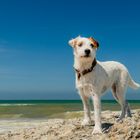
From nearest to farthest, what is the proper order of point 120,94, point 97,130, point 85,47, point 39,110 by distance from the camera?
1. point 85,47
2. point 97,130
3. point 120,94
4. point 39,110

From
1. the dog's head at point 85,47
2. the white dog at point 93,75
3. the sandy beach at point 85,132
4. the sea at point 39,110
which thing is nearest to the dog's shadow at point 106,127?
the sandy beach at point 85,132

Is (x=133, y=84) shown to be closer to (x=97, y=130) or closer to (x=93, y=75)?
(x=93, y=75)

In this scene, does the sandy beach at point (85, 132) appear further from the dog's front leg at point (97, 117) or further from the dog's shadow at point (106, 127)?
the dog's front leg at point (97, 117)

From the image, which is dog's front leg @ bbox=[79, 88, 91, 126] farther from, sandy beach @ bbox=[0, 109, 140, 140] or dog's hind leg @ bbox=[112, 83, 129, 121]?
dog's hind leg @ bbox=[112, 83, 129, 121]

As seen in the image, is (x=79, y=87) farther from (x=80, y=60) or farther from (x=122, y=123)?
(x=122, y=123)

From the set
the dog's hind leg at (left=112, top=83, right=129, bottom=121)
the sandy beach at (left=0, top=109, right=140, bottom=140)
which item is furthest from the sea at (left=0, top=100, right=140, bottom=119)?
the sandy beach at (left=0, top=109, right=140, bottom=140)

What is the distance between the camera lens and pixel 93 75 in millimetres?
9328

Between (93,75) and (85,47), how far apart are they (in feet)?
2.83

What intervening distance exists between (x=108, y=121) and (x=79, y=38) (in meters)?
3.14

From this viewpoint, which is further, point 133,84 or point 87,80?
point 133,84

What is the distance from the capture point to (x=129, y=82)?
1102 cm

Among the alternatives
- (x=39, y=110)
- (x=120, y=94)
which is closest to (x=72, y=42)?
(x=120, y=94)

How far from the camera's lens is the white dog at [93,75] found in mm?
8867

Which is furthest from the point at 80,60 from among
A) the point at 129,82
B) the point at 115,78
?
the point at 129,82
